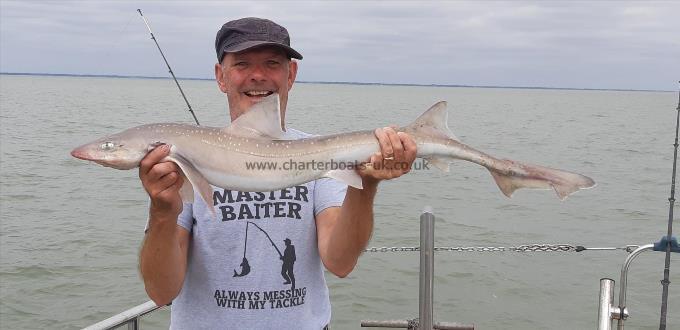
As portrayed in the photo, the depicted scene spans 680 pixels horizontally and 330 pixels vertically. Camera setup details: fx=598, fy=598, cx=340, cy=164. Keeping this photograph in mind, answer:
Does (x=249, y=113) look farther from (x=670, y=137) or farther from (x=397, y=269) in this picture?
(x=670, y=137)

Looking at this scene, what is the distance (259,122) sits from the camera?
273 cm

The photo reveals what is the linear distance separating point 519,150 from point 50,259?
18373 millimetres

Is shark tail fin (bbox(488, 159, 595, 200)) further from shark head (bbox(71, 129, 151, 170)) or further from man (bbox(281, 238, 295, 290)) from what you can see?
shark head (bbox(71, 129, 151, 170))

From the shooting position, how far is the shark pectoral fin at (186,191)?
8.48 feet

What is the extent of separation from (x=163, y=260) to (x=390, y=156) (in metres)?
1.10

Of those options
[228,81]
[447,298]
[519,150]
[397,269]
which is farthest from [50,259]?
[519,150]

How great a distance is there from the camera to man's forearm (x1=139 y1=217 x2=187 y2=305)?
2.59 meters

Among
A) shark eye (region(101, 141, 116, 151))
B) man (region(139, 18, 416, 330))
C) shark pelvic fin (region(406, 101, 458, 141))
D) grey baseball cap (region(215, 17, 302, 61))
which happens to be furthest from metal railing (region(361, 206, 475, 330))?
shark eye (region(101, 141, 116, 151))

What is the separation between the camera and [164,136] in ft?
8.50

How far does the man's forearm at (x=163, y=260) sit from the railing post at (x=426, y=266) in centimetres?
194

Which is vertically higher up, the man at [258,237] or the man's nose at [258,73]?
the man's nose at [258,73]

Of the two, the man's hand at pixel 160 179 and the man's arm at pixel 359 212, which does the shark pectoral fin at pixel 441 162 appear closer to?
the man's arm at pixel 359 212

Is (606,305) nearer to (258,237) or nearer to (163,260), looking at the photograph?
(258,237)

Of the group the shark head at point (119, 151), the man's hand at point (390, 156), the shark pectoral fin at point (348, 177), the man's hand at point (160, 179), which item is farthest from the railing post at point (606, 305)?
the shark head at point (119, 151)
